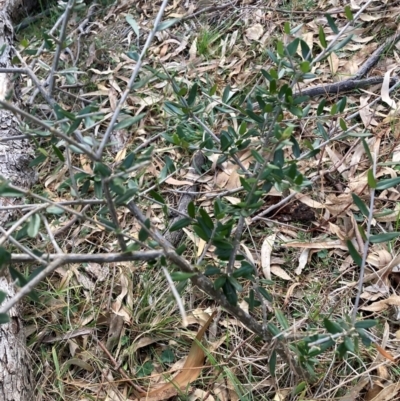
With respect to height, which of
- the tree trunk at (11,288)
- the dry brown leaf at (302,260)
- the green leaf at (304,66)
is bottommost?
the dry brown leaf at (302,260)

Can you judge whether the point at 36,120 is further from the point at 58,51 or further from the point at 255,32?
the point at 255,32

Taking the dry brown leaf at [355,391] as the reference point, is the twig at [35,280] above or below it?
above

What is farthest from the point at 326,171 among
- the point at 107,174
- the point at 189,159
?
the point at 107,174

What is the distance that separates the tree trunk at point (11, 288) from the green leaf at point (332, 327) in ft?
1.81

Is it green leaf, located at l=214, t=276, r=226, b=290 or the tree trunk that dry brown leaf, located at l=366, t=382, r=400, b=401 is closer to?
green leaf, located at l=214, t=276, r=226, b=290

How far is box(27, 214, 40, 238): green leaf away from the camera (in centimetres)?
71

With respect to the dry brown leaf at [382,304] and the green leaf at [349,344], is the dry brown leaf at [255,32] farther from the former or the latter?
the green leaf at [349,344]

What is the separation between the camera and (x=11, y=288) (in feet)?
4.60

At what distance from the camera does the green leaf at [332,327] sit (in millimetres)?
859

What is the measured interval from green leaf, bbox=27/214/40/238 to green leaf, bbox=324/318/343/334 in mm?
519

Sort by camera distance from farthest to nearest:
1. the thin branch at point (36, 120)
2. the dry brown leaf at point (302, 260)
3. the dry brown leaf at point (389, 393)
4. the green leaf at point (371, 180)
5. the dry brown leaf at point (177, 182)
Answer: the dry brown leaf at point (177, 182), the dry brown leaf at point (302, 260), the dry brown leaf at point (389, 393), the green leaf at point (371, 180), the thin branch at point (36, 120)

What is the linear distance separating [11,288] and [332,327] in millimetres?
955

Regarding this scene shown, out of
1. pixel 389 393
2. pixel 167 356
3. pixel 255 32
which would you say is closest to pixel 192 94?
pixel 167 356

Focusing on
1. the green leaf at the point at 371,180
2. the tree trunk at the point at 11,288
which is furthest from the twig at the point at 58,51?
the green leaf at the point at 371,180
